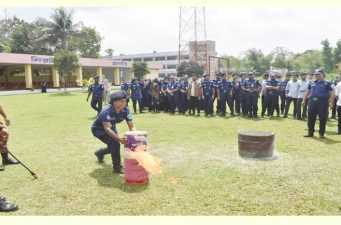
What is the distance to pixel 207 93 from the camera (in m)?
14.6

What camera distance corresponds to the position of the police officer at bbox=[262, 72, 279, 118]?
13469 millimetres

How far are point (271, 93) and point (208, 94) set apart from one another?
246 cm

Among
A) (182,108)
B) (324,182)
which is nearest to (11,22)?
(182,108)

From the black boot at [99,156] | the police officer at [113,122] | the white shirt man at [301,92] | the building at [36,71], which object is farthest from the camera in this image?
the building at [36,71]

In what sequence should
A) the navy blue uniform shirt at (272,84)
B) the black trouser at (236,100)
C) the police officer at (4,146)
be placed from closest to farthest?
the police officer at (4,146)
the navy blue uniform shirt at (272,84)
the black trouser at (236,100)

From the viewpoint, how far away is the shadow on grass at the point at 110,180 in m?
5.56

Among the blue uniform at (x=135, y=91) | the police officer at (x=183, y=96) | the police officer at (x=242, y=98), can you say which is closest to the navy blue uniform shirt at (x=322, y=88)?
the police officer at (x=242, y=98)

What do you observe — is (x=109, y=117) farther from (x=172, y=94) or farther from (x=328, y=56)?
(x=328, y=56)

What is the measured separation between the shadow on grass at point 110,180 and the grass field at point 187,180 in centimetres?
2

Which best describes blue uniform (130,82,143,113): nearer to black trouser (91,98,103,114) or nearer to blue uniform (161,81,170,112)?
blue uniform (161,81,170,112)

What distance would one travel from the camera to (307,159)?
720 cm

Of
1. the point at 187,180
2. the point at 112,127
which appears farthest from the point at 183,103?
the point at 187,180

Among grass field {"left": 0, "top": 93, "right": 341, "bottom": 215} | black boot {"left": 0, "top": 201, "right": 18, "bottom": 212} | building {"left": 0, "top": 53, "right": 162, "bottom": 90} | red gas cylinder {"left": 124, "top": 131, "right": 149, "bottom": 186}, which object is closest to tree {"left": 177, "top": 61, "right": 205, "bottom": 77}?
building {"left": 0, "top": 53, "right": 162, "bottom": 90}

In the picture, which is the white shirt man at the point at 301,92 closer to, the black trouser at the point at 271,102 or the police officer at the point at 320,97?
the black trouser at the point at 271,102
